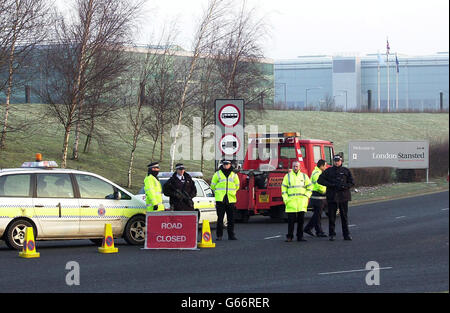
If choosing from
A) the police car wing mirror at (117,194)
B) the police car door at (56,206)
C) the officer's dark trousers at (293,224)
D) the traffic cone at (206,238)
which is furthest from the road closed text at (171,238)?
the officer's dark trousers at (293,224)

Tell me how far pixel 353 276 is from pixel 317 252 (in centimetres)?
396

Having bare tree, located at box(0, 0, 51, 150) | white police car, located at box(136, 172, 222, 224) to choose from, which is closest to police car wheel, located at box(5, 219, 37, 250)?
white police car, located at box(136, 172, 222, 224)

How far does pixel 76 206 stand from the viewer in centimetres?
1769

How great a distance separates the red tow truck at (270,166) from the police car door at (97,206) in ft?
24.7

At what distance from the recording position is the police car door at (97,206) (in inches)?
700

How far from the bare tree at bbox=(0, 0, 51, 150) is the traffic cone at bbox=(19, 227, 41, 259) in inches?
493

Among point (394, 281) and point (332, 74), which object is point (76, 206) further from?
point (332, 74)

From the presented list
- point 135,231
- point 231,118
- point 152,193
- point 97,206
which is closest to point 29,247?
point 97,206

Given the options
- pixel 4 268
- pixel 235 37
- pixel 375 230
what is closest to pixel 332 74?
pixel 235 37

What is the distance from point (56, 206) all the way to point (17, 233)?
0.96 metres

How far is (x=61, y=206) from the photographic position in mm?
17531

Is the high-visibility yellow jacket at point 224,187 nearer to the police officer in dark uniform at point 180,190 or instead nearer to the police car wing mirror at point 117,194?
the police officer in dark uniform at point 180,190

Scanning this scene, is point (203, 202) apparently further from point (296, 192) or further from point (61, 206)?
point (61, 206)

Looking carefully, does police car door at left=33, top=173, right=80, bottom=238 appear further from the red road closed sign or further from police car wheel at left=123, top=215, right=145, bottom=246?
the red road closed sign
